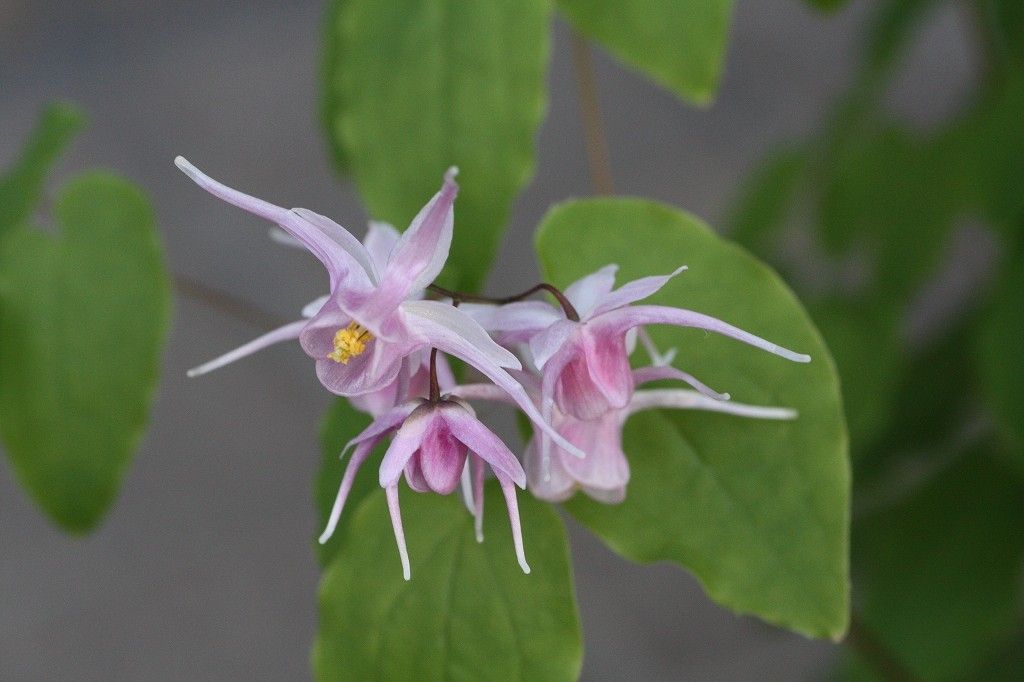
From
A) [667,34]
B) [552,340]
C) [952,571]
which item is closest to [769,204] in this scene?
[952,571]

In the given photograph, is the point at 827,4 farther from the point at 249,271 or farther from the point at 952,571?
the point at 249,271

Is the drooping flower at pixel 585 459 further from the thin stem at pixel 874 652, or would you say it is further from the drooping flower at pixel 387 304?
the thin stem at pixel 874 652

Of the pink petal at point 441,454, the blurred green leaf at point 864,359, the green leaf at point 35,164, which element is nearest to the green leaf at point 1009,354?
the blurred green leaf at point 864,359

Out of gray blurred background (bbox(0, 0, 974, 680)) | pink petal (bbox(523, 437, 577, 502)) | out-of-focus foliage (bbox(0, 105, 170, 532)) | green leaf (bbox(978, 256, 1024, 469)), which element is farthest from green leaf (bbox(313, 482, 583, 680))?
gray blurred background (bbox(0, 0, 974, 680))

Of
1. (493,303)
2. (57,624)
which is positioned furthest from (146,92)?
(493,303)

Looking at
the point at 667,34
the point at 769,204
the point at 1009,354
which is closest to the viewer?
the point at 667,34
